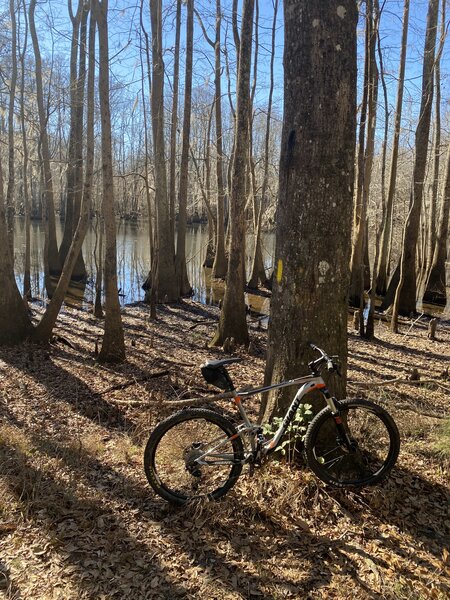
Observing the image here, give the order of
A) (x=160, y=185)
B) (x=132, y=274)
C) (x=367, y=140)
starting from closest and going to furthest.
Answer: (x=367, y=140)
(x=160, y=185)
(x=132, y=274)

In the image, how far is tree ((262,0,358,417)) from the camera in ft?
11.2

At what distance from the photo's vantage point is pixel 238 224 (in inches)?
341

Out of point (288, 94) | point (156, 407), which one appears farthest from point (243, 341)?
point (288, 94)

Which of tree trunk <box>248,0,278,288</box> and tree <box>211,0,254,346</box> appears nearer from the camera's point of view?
tree <box>211,0,254,346</box>

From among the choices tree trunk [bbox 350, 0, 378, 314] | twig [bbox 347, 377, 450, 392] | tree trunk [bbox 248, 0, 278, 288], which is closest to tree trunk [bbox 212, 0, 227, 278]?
tree trunk [bbox 248, 0, 278, 288]

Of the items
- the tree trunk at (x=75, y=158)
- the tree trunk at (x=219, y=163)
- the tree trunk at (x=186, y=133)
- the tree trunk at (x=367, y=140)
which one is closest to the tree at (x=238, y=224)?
the tree trunk at (x=367, y=140)

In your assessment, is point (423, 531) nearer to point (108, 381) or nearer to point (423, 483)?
point (423, 483)

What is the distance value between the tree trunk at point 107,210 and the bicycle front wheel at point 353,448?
508cm

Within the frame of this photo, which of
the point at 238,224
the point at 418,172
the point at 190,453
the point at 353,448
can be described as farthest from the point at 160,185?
the point at 353,448

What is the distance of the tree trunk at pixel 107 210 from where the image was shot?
7254mm

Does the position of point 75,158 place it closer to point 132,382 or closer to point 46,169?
point 46,169

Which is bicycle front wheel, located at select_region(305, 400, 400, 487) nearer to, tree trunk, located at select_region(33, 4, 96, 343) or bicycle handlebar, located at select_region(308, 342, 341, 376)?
bicycle handlebar, located at select_region(308, 342, 341, 376)

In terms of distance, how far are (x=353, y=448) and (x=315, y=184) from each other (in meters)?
2.15

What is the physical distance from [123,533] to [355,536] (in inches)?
64.5
